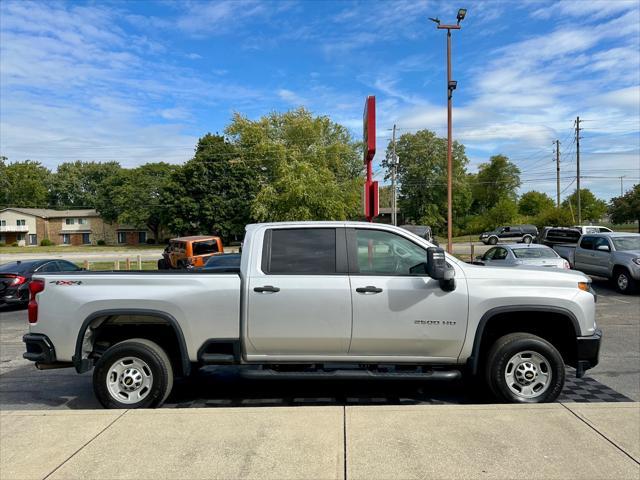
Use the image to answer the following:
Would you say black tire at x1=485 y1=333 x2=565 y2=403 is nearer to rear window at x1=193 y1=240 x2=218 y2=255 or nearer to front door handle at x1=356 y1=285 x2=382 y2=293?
front door handle at x1=356 y1=285 x2=382 y2=293

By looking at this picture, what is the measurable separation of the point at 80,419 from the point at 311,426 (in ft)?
6.82

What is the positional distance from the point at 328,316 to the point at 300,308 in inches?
10.9

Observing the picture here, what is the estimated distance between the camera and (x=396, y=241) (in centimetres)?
509

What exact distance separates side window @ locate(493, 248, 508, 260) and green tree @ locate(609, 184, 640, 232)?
154 ft

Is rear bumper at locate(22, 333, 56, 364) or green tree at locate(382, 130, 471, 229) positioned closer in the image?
rear bumper at locate(22, 333, 56, 364)

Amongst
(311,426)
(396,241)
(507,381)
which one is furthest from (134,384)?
(507,381)

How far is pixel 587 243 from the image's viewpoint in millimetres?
16656

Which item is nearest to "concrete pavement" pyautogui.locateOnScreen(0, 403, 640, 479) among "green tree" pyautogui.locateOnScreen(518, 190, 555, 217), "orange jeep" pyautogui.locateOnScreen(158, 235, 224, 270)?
"orange jeep" pyautogui.locateOnScreen(158, 235, 224, 270)

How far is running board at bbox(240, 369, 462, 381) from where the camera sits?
4.81 meters

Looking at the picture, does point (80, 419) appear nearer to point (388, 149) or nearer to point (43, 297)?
point (43, 297)

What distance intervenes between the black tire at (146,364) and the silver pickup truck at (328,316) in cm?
1

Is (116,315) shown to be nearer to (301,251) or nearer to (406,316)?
(301,251)

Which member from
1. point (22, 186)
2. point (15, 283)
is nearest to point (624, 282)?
point (15, 283)

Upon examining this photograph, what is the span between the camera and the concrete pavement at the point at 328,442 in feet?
11.5
